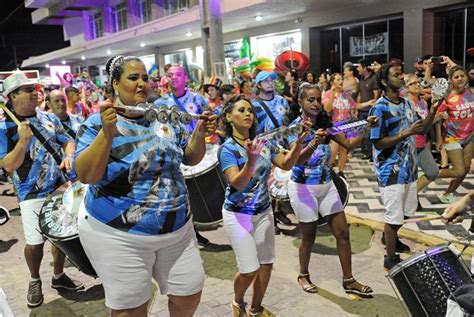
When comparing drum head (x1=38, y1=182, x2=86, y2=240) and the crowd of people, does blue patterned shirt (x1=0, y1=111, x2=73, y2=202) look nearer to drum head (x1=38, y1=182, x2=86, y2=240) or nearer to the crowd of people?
the crowd of people

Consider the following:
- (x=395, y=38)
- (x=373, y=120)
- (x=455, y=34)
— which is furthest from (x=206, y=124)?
(x=395, y=38)

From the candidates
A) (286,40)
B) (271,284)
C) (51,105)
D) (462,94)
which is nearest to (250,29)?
(286,40)

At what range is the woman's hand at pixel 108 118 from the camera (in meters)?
2.43

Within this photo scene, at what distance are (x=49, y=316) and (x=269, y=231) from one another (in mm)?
2271

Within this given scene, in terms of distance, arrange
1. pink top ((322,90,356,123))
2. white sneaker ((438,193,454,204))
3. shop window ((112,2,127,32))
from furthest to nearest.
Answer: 1. shop window ((112,2,127,32))
2. pink top ((322,90,356,123))
3. white sneaker ((438,193,454,204))

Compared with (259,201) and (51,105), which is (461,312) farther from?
(51,105)

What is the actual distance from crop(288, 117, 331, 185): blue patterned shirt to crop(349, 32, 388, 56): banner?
10.3 metres

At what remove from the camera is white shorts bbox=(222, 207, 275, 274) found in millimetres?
3689

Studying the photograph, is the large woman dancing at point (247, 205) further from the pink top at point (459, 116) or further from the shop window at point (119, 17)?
the shop window at point (119, 17)

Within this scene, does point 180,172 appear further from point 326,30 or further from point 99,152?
point 326,30

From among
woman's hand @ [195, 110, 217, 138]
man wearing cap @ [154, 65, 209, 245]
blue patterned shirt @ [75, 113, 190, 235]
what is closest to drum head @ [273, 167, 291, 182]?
man wearing cap @ [154, 65, 209, 245]

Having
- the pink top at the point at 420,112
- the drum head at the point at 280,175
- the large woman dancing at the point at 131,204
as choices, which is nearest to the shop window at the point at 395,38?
the pink top at the point at 420,112

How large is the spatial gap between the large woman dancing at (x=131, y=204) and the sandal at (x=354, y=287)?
84.5 inches

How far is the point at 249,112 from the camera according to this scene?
12.4 ft
